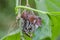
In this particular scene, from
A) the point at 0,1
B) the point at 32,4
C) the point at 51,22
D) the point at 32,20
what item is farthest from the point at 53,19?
the point at 0,1

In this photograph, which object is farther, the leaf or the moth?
the moth

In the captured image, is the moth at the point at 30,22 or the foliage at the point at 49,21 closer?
the foliage at the point at 49,21

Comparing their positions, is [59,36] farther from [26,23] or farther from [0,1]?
[0,1]

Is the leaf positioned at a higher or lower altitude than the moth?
higher

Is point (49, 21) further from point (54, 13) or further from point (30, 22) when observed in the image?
point (30, 22)

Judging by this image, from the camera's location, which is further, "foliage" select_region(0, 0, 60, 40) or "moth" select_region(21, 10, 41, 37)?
"moth" select_region(21, 10, 41, 37)

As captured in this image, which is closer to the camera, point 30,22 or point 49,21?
point 49,21

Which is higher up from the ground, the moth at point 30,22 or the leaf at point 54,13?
the leaf at point 54,13

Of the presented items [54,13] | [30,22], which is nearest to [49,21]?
[54,13]
